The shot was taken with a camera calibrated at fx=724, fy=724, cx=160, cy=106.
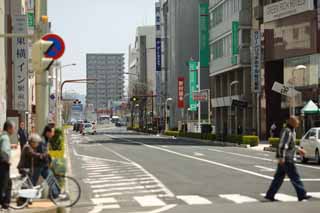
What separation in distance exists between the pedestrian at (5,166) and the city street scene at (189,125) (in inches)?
0.8

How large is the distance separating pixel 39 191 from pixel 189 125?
280 feet

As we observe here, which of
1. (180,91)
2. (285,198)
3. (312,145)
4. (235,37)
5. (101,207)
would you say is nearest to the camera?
(101,207)

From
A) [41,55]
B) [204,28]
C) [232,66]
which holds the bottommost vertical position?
[41,55]

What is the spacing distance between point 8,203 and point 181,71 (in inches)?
4279

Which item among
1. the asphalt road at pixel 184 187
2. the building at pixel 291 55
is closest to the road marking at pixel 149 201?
the asphalt road at pixel 184 187

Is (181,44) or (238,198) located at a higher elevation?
(181,44)

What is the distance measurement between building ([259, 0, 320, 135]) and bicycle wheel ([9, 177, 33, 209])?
4060 centimetres

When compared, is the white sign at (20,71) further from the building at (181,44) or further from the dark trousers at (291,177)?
the building at (181,44)

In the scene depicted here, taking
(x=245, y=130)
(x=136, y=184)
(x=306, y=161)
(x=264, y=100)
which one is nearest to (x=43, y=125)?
(x=136, y=184)

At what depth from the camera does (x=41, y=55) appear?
14984 mm

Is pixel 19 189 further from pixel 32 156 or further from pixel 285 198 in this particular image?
pixel 285 198

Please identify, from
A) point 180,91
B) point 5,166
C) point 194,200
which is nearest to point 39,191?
point 5,166

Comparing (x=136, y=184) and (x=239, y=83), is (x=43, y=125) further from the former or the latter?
(x=239, y=83)

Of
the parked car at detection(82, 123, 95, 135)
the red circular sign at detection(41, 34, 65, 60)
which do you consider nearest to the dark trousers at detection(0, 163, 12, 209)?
the red circular sign at detection(41, 34, 65, 60)
